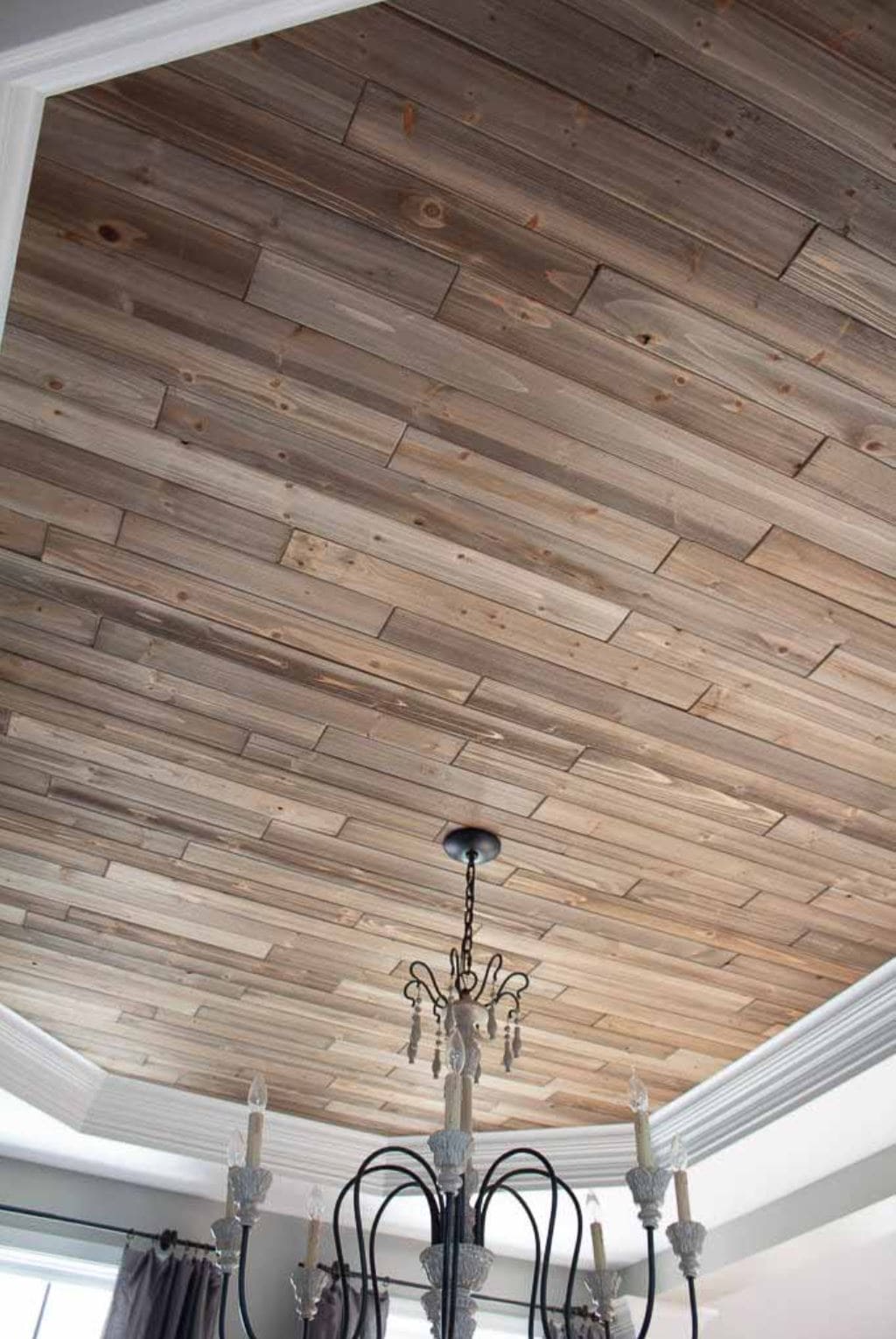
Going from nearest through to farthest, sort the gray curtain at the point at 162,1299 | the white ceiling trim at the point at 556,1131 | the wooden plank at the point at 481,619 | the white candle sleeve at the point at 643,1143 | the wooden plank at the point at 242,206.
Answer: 1. the wooden plank at the point at 242,206
2. the white candle sleeve at the point at 643,1143
3. the wooden plank at the point at 481,619
4. the white ceiling trim at the point at 556,1131
5. the gray curtain at the point at 162,1299

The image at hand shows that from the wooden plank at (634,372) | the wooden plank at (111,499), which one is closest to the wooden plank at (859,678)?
the wooden plank at (634,372)

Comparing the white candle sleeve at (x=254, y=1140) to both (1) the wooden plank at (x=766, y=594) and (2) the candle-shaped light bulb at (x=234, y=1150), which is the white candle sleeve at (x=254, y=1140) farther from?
(1) the wooden plank at (x=766, y=594)

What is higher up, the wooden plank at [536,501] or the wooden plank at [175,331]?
the wooden plank at [175,331]

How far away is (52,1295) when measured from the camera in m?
3.66

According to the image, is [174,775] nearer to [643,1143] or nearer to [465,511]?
[465,511]

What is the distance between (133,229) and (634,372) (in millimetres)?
746

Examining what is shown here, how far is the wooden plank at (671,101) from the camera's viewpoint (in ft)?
4.69

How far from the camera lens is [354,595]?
2129mm

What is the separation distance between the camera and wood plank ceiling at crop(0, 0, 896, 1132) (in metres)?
1.52

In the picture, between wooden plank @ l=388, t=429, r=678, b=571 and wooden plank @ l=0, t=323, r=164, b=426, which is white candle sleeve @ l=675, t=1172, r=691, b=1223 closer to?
wooden plank @ l=388, t=429, r=678, b=571

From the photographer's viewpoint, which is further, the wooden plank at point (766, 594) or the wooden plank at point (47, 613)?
the wooden plank at point (47, 613)

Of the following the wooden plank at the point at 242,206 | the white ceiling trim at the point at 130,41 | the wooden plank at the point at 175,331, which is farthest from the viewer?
the wooden plank at the point at 175,331

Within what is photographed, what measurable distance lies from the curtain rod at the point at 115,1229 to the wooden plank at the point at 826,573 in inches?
115

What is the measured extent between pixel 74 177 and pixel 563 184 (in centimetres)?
66
